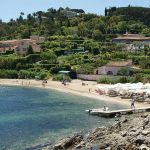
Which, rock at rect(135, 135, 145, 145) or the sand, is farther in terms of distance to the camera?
the sand

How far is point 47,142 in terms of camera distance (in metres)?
40.2

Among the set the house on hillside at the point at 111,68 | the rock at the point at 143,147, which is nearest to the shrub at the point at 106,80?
the house on hillside at the point at 111,68

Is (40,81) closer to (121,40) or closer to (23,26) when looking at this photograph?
(121,40)

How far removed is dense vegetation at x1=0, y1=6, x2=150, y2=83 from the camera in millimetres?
90312

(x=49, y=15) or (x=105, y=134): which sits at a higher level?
(x=49, y=15)

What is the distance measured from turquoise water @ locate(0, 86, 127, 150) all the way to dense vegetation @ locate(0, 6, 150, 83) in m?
12.9

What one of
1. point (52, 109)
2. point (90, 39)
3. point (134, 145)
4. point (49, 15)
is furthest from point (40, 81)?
point (49, 15)

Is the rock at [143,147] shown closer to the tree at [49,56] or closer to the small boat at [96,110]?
the small boat at [96,110]

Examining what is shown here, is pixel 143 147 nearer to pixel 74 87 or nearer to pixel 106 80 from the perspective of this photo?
pixel 74 87

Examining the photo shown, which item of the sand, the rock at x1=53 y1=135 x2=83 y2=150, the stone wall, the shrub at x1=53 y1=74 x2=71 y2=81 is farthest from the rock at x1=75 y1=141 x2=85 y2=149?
the shrub at x1=53 y1=74 x2=71 y2=81

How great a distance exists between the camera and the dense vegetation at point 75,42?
3556 inches

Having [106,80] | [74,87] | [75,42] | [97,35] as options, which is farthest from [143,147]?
[97,35]

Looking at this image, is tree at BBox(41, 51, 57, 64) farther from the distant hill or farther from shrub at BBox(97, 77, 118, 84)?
the distant hill

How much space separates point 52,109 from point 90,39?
194ft
